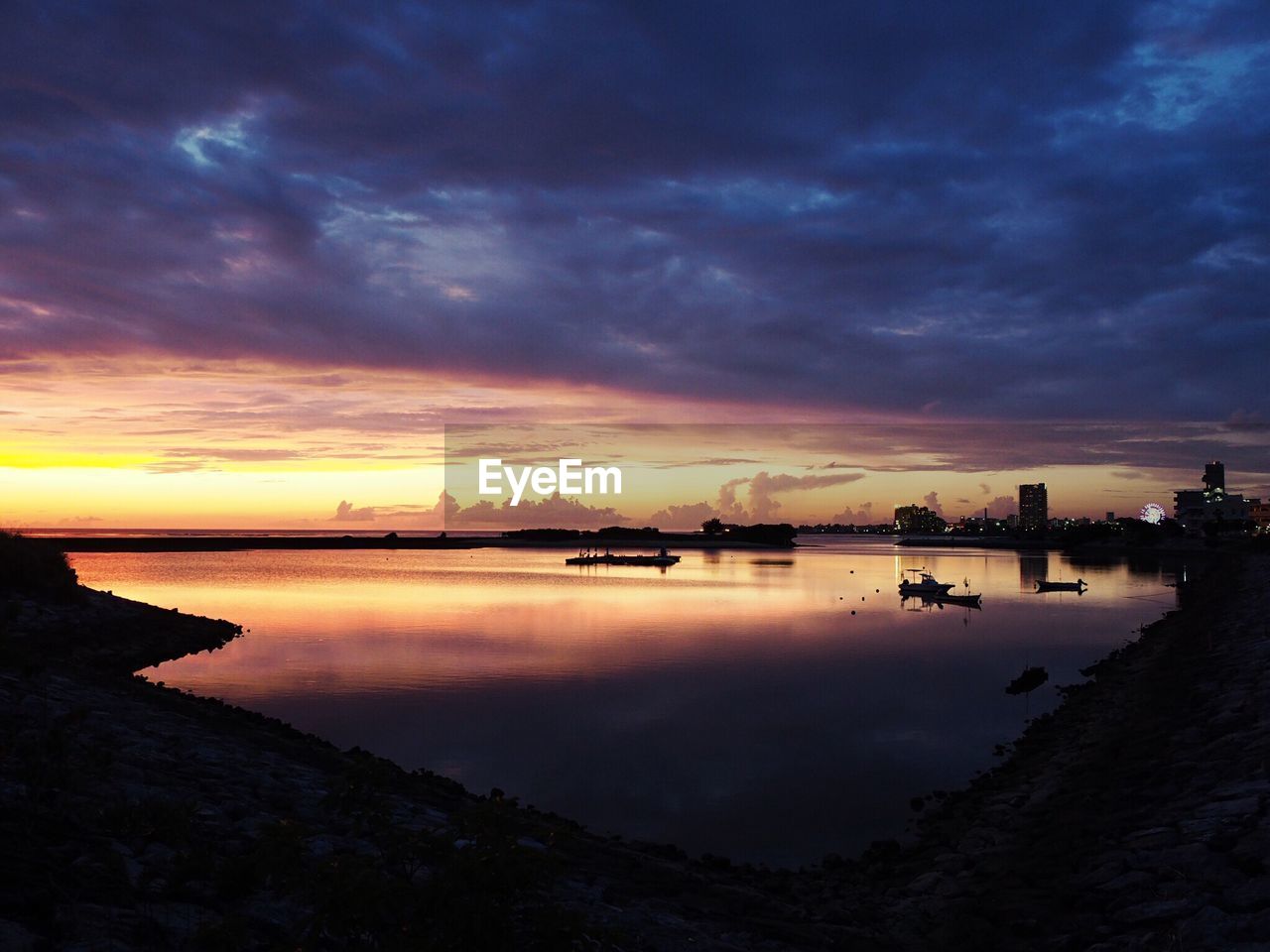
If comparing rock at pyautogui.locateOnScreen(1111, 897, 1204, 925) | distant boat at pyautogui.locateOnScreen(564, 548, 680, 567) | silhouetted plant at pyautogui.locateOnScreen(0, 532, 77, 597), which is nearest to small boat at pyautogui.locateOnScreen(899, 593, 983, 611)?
silhouetted plant at pyautogui.locateOnScreen(0, 532, 77, 597)

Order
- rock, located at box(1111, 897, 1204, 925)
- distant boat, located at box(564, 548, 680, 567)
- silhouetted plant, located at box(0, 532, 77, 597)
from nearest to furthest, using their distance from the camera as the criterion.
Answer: rock, located at box(1111, 897, 1204, 925), silhouetted plant, located at box(0, 532, 77, 597), distant boat, located at box(564, 548, 680, 567)

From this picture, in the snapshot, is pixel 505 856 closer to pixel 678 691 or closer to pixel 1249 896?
pixel 1249 896

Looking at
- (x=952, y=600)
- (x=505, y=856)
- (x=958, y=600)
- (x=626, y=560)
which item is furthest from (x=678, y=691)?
(x=626, y=560)

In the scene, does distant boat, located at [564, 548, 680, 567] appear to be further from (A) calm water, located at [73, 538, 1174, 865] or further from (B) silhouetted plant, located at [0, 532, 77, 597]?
(B) silhouetted plant, located at [0, 532, 77, 597]

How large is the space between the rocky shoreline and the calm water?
2.77 metres

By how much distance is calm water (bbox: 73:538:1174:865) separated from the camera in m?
20.3

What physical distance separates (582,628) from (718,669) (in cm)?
1754

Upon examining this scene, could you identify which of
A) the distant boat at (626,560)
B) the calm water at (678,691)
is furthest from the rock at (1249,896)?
the distant boat at (626,560)

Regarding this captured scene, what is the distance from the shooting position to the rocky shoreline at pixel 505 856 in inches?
252

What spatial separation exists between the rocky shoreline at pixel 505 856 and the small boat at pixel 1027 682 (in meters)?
11.3

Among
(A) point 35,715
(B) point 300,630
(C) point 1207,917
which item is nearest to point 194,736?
(A) point 35,715

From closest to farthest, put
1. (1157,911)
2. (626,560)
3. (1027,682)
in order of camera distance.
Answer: (1157,911) → (1027,682) → (626,560)

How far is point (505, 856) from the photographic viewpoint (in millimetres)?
6242

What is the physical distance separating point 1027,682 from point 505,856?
33.1 m
